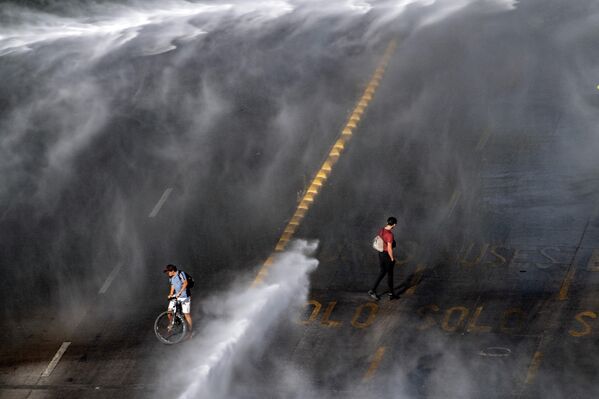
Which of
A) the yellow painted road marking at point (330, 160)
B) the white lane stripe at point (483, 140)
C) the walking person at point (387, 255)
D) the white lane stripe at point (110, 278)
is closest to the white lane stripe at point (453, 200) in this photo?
the white lane stripe at point (483, 140)

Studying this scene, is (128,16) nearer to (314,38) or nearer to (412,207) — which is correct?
(314,38)

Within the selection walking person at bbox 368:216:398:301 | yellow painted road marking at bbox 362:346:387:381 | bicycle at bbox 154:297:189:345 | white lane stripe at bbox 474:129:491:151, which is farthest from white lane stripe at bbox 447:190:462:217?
bicycle at bbox 154:297:189:345

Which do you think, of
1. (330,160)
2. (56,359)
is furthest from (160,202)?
(56,359)

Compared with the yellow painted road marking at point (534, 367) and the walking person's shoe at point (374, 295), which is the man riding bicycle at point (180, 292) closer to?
the walking person's shoe at point (374, 295)

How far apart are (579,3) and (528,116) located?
412 inches

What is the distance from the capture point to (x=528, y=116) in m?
31.1

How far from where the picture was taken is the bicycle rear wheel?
22.5 meters

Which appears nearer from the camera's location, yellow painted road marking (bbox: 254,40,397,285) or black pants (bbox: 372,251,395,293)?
black pants (bbox: 372,251,395,293)

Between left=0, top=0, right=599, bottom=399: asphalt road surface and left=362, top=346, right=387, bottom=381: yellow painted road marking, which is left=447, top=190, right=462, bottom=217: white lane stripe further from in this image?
left=362, top=346, right=387, bottom=381: yellow painted road marking

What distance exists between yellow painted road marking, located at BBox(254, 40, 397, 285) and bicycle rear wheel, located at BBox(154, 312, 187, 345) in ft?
8.22

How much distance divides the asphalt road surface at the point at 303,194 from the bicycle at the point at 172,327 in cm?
29

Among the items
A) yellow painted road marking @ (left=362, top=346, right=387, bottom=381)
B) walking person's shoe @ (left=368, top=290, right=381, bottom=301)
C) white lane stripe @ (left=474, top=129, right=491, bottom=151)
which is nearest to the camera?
yellow painted road marking @ (left=362, top=346, right=387, bottom=381)

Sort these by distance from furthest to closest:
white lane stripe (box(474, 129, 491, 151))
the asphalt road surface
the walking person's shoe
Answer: white lane stripe (box(474, 129, 491, 151))
the walking person's shoe
the asphalt road surface

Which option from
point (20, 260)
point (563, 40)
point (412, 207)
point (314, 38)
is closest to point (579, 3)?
point (563, 40)
